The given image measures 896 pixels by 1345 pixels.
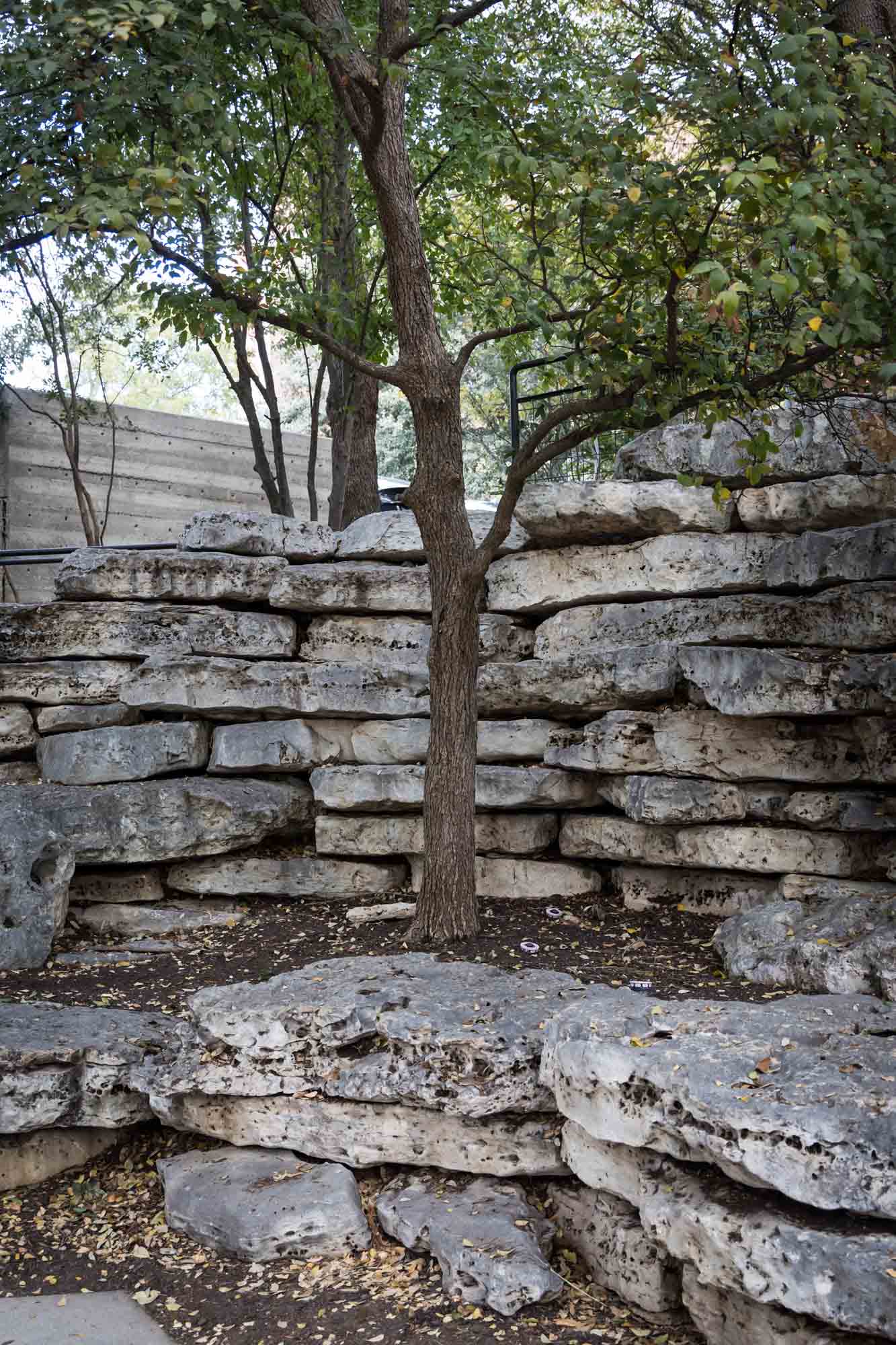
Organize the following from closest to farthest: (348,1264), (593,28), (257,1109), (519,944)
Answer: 1. (348,1264)
2. (257,1109)
3. (519,944)
4. (593,28)

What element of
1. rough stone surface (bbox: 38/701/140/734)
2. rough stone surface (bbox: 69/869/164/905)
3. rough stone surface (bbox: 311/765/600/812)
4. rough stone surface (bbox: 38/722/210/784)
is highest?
rough stone surface (bbox: 38/701/140/734)

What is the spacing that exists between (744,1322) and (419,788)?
4021 millimetres

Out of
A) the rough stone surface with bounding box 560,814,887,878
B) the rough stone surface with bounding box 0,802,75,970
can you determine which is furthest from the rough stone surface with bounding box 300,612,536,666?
the rough stone surface with bounding box 0,802,75,970

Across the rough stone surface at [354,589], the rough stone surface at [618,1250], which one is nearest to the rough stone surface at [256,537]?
the rough stone surface at [354,589]

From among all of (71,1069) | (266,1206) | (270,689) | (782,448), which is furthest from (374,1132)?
(782,448)

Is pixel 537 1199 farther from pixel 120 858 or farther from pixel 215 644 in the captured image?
pixel 215 644

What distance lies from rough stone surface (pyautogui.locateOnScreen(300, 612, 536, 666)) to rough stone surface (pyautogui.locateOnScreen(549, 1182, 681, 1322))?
406 centimetres

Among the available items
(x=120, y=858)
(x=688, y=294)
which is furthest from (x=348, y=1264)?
(x=688, y=294)

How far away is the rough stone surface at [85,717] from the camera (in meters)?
8.09

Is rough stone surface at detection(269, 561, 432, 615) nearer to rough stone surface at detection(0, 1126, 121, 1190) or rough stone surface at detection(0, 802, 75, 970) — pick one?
rough stone surface at detection(0, 802, 75, 970)

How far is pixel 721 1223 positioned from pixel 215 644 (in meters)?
5.52

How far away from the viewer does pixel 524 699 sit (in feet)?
25.1

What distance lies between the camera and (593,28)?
12.2m

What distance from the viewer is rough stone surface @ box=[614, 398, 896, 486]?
7.17 meters
